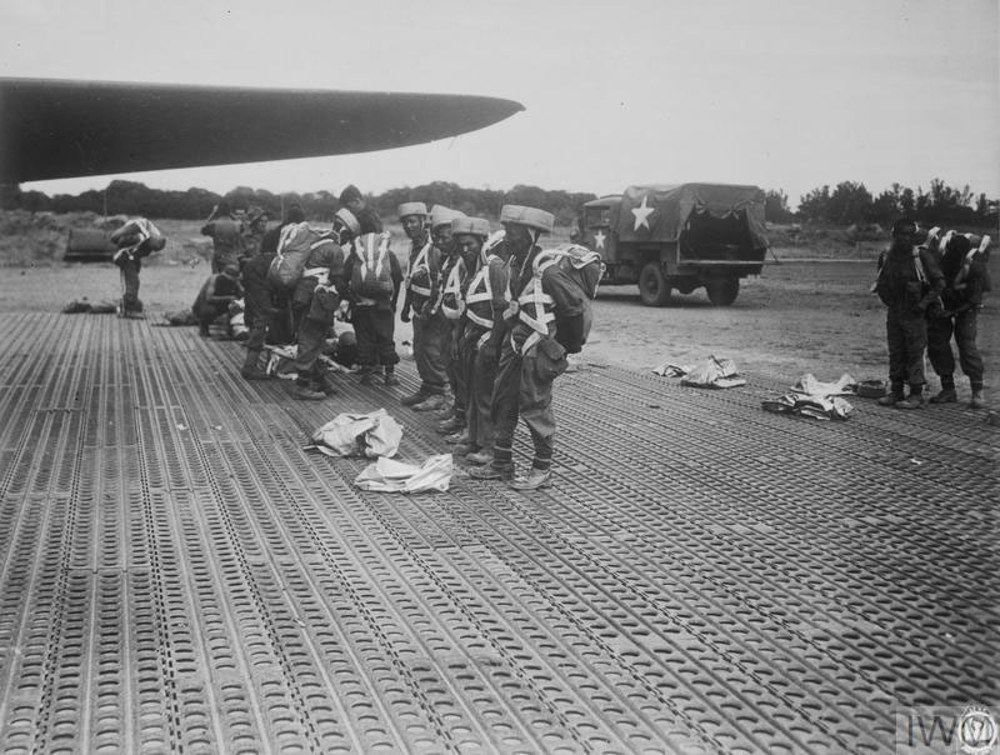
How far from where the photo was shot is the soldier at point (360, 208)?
8.73m

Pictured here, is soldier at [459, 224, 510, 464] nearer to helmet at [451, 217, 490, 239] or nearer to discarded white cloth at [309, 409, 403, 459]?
helmet at [451, 217, 490, 239]

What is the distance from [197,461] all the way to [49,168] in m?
4.74

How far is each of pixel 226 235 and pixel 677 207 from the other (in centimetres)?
999

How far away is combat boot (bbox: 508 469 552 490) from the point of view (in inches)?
217

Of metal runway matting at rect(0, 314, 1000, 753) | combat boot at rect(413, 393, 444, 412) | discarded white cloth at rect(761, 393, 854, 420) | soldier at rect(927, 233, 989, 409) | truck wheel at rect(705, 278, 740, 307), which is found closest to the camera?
metal runway matting at rect(0, 314, 1000, 753)

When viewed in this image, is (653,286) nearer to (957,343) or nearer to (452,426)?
(957,343)

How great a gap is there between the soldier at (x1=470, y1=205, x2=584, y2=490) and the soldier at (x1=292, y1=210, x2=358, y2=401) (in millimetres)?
2960

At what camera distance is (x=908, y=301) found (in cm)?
820

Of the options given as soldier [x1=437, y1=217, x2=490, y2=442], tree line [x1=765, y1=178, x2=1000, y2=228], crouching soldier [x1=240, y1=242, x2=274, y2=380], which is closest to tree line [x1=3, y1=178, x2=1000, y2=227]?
tree line [x1=765, y1=178, x2=1000, y2=228]

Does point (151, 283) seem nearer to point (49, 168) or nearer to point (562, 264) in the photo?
point (49, 168)

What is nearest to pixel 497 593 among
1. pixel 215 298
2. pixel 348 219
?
pixel 348 219

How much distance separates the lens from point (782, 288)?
2442 cm

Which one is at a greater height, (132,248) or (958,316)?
(132,248)

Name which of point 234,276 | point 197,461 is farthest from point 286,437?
point 234,276
